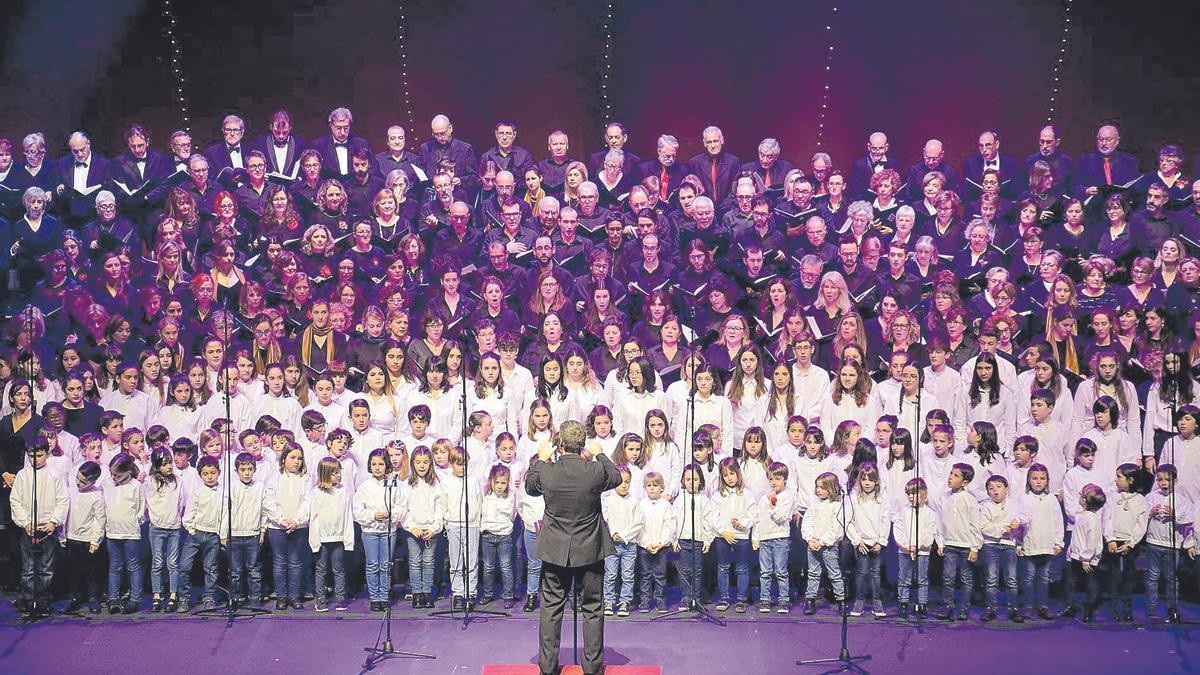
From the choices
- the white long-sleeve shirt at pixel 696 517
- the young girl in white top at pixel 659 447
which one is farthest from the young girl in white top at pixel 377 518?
the white long-sleeve shirt at pixel 696 517

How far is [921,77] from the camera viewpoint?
8.79 metres

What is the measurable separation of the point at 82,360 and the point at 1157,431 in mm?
6620

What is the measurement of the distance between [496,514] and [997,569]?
109 inches

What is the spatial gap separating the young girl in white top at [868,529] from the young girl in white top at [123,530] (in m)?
3.97

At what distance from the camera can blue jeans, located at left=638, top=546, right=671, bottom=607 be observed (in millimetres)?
6844

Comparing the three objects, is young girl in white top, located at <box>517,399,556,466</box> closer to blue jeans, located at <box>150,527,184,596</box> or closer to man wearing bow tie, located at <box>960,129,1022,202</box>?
blue jeans, located at <box>150,527,184,596</box>

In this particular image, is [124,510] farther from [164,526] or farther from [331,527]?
[331,527]

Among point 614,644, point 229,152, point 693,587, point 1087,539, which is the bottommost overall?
point 614,644

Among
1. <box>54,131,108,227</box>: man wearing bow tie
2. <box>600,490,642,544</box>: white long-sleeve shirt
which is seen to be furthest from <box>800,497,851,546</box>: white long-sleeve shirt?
<box>54,131,108,227</box>: man wearing bow tie

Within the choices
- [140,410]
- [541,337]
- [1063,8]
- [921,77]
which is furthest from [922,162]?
[140,410]

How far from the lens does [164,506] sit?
6.89m

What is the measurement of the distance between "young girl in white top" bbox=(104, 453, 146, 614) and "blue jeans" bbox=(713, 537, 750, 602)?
326 centimetres

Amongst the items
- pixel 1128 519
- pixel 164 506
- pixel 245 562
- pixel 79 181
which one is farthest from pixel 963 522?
pixel 79 181

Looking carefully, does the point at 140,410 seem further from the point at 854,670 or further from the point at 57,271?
the point at 854,670
